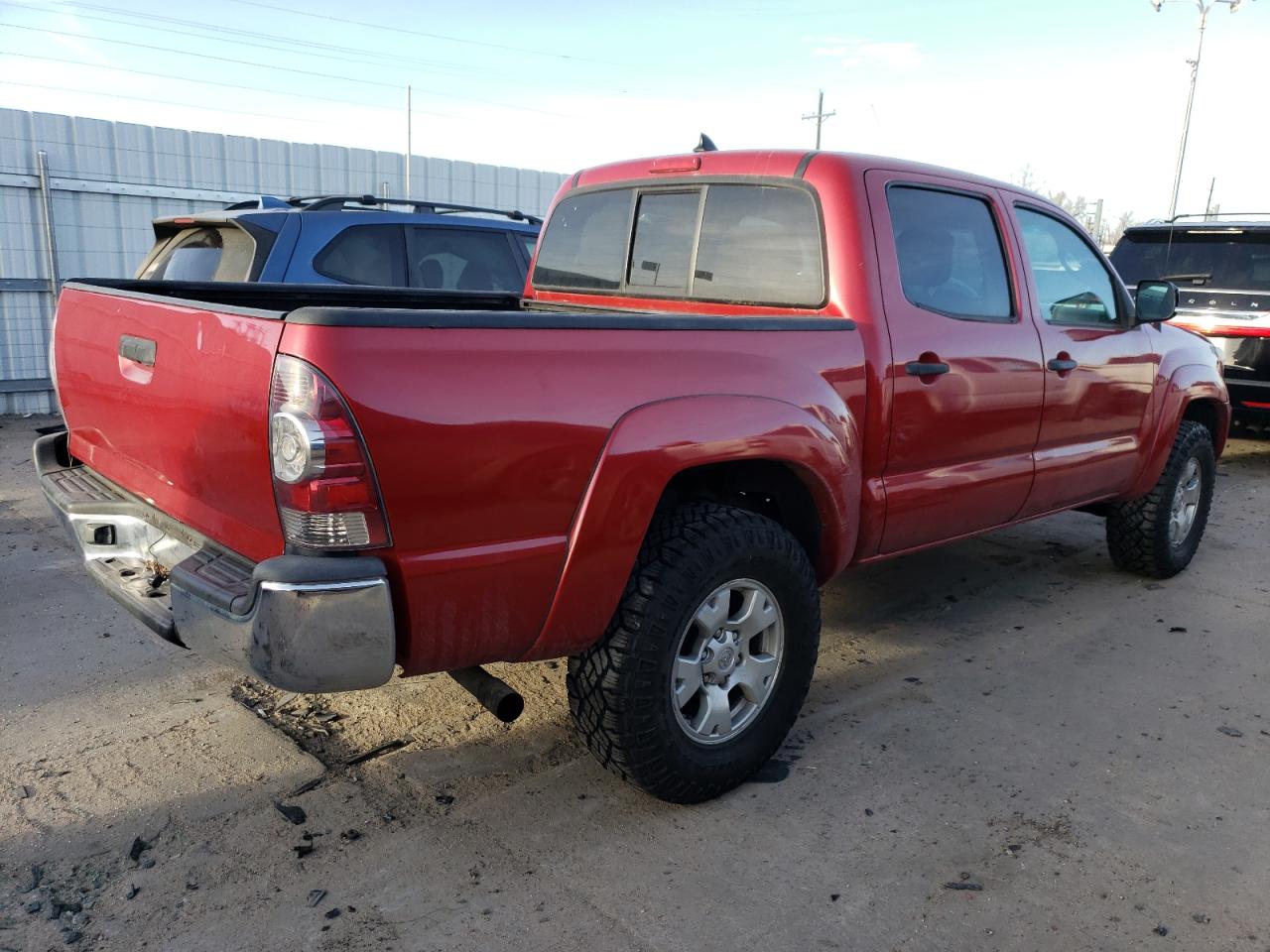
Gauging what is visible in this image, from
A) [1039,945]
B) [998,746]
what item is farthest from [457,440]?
[998,746]

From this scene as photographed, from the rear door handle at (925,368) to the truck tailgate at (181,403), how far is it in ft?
6.77

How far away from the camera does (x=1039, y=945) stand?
2312 millimetres

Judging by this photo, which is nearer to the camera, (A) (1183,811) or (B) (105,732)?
(A) (1183,811)

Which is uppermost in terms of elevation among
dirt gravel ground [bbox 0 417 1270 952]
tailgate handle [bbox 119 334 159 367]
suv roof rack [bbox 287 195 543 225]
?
suv roof rack [bbox 287 195 543 225]

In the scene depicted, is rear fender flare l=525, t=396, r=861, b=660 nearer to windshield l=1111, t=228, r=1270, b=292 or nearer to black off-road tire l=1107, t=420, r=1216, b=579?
black off-road tire l=1107, t=420, r=1216, b=579

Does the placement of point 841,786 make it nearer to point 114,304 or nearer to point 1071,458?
point 1071,458

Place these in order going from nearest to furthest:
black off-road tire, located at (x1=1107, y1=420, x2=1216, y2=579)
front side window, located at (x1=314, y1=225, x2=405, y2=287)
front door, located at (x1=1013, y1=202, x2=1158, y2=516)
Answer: front door, located at (x1=1013, y1=202, x2=1158, y2=516) < black off-road tire, located at (x1=1107, y1=420, x2=1216, y2=579) < front side window, located at (x1=314, y1=225, x2=405, y2=287)

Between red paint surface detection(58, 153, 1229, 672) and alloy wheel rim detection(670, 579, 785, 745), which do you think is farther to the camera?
alloy wheel rim detection(670, 579, 785, 745)

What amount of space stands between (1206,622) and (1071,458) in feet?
3.53

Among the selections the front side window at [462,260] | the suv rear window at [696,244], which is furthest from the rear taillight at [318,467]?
the front side window at [462,260]

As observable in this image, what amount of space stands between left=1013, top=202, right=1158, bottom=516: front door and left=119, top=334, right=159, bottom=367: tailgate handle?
318 centimetres

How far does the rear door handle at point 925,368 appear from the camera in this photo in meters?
3.32

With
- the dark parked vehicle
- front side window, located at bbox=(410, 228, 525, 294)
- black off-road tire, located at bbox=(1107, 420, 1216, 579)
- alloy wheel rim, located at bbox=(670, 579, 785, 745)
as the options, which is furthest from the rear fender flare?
the dark parked vehicle

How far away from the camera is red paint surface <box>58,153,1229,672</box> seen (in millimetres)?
2193
